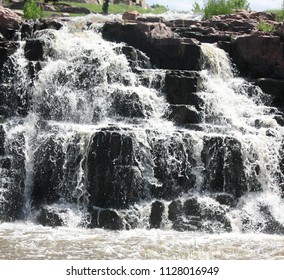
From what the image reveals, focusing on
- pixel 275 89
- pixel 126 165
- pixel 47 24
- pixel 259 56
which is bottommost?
pixel 126 165

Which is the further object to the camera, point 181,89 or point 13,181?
point 181,89

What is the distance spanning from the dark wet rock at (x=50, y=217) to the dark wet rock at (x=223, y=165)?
4478 mm

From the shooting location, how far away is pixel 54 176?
1734cm

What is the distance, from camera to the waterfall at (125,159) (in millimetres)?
A: 16703

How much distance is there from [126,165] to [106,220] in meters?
1.82

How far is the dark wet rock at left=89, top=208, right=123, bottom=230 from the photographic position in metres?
16.1

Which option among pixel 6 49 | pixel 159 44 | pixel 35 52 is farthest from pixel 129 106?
pixel 6 49

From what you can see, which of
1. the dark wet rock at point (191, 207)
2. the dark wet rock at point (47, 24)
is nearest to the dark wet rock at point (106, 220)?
the dark wet rock at point (191, 207)

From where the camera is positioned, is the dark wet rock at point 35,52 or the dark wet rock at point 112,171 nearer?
the dark wet rock at point 112,171

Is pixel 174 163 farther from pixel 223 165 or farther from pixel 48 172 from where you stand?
pixel 48 172

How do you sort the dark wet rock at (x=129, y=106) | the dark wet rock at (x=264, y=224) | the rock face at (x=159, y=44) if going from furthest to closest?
1. the rock face at (x=159, y=44)
2. the dark wet rock at (x=129, y=106)
3. the dark wet rock at (x=264, y=224)

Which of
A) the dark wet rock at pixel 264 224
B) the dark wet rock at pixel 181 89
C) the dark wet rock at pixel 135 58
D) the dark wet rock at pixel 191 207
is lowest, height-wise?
the dark wet rock at pixel 264 224

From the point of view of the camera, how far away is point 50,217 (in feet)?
53.4

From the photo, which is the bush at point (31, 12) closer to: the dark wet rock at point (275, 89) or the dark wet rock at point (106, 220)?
the dark wet rock at point (275, 89)
